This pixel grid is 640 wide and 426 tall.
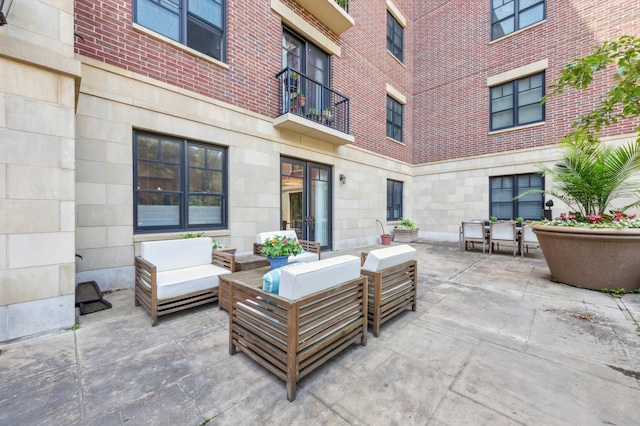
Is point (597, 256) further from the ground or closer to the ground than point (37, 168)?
closer to the ground

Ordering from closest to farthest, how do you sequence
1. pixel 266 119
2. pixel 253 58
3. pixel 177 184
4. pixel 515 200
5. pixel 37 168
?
pixel 37 168 → pixel 177 184 → pixel 253 58 → pixel 266 119 → pixel 515 200

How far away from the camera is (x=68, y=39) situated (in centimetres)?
270

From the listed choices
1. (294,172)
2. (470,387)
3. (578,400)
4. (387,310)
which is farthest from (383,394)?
(294,172)

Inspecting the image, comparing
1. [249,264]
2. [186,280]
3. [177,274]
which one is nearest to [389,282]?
[249,264]

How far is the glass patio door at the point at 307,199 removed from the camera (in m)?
6.30

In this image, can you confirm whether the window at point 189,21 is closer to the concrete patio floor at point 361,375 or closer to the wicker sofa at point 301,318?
the concrete patio floor at point 361,375

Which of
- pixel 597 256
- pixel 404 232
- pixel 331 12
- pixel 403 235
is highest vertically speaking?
pixel 331 12

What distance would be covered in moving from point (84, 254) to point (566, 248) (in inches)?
290

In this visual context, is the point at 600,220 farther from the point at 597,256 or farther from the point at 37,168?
the point at 37,168

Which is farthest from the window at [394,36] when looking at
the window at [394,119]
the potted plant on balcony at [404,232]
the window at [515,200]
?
the potted plant on balcony at [404,232]

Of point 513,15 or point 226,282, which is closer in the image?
point 226,282

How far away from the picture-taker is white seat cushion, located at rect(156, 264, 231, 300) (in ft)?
9.52

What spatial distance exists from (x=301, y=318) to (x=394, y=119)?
31.8 ft

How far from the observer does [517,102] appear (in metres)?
8.48
